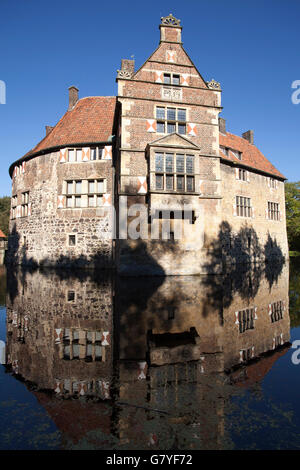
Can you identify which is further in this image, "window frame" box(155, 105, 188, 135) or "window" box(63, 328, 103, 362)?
"window frame" box(155, 105, 188, 135)

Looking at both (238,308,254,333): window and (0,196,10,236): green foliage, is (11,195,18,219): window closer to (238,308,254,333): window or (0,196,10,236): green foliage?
(238,308,254,333): window

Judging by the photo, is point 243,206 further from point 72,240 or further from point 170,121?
point 72,240

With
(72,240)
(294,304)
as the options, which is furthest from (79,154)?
(294,304)

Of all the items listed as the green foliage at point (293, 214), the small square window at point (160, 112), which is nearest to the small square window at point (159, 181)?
the small square window at point (160, 112)

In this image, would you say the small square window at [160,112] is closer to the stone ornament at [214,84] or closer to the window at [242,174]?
the stone ornament at [214,84]

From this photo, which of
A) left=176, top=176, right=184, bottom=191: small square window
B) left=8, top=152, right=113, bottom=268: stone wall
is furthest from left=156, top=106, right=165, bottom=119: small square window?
left=8, top=152, right=113, bottom=268: stone wall

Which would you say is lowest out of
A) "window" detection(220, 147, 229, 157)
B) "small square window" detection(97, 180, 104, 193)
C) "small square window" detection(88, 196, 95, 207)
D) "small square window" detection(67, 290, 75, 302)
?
"small square window" detection(67, 290, 75, 302)

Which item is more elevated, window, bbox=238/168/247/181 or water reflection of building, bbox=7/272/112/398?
window, bbox=238/168/247/181

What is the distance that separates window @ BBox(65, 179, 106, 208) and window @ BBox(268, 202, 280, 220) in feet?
54.7

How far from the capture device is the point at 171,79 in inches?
685

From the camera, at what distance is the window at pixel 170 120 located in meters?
16.9

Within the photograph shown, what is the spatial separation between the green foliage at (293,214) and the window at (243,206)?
1579 centimetres

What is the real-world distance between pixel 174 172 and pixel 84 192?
800cm

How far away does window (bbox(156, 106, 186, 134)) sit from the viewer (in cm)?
1688
